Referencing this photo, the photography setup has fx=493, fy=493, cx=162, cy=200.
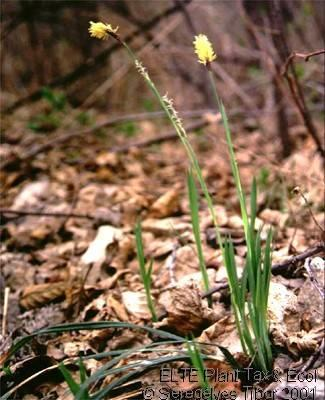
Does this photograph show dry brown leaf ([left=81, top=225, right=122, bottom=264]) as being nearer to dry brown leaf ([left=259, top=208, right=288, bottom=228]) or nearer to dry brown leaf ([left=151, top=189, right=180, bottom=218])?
dry brown leaf ([left=151, top=189, right=180, bottom=218])

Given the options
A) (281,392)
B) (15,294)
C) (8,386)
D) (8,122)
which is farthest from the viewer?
(8,122)

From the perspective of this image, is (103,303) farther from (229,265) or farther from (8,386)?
(229,265)

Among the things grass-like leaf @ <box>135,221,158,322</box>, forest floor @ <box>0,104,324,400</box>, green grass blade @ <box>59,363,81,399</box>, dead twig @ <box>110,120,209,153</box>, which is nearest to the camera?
green grass blade @ <box>59,363,81,399</box>

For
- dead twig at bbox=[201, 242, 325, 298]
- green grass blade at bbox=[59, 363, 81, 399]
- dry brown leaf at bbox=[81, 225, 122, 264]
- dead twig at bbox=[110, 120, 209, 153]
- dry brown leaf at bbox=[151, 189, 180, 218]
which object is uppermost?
dead twig at bbox=[110, 120, 209, 153]

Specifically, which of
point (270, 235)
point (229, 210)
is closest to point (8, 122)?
point (229, 210)

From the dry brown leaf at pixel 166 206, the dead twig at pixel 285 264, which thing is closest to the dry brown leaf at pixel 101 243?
the dry brown leaf at pixel 166 206

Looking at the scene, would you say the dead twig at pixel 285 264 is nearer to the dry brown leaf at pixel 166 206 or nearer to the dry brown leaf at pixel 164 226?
the dry brown leaf at pixel 164 226

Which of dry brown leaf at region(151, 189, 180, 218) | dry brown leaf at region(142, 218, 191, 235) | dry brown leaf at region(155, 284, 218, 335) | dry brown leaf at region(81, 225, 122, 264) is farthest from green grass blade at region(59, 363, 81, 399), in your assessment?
dry brown leaf at region(151, 189, 180, 218)

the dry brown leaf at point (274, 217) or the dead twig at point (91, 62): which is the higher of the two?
the dead twig at point (91, 62)
